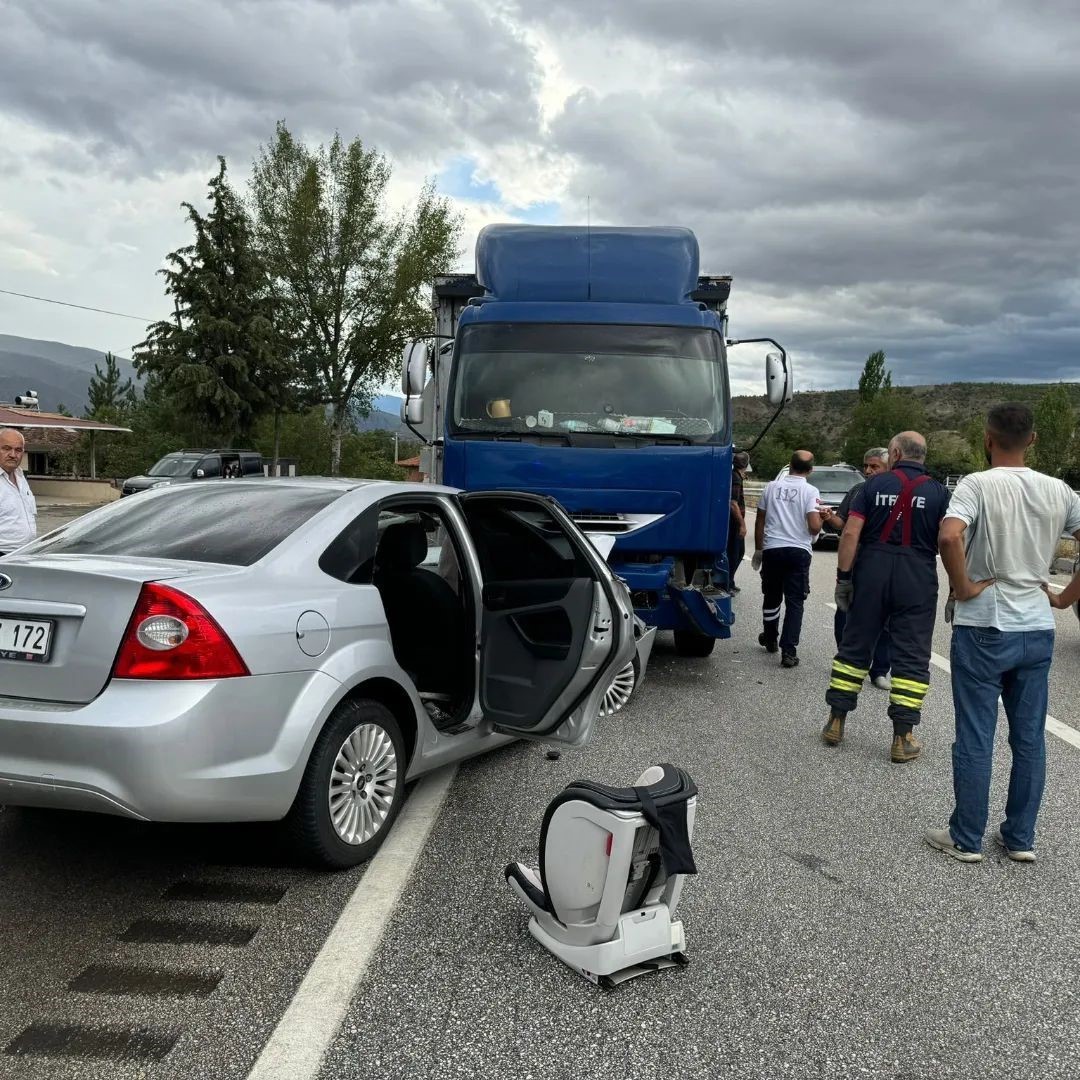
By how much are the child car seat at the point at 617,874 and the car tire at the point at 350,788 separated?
895 mm

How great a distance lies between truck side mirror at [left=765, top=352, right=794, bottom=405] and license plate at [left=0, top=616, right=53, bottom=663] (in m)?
6.21

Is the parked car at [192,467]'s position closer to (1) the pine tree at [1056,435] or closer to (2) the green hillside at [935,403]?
(1) the pine tree at [1056,435]

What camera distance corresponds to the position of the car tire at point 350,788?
3.60 m

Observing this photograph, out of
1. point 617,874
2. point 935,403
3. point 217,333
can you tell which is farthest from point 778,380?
point 935,403

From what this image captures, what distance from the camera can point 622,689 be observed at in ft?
21.9

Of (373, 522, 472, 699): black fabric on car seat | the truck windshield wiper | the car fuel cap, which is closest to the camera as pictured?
the car fuel cap

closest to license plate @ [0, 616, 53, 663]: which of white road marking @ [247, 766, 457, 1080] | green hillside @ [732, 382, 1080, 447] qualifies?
white road marking @ [247, 766, 457, 1080]

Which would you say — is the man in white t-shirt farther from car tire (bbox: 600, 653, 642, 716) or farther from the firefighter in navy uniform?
the firefighter in navy uniform

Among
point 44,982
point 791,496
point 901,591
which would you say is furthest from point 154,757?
point 791,496

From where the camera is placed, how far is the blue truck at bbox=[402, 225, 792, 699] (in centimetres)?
712

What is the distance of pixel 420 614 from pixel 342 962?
1957mm

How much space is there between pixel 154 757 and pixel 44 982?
69cm

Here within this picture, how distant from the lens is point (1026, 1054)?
268 cm

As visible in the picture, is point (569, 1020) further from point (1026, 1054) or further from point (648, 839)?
point (1026, 1054)
